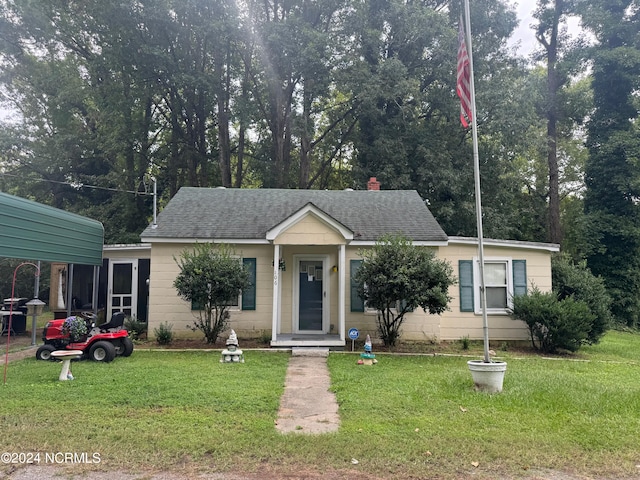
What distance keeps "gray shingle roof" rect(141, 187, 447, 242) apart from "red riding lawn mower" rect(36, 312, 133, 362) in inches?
117

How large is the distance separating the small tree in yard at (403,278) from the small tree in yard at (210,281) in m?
2.88

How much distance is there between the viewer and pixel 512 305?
11.7 metres

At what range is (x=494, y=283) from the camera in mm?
11914

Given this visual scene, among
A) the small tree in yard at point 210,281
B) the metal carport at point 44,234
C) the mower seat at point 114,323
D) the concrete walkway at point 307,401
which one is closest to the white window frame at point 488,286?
the concrete walkway at point 307,401

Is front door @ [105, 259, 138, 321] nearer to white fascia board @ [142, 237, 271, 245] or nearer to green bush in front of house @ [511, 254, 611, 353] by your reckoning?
white fascia board @ [142, 237, 271, 245]

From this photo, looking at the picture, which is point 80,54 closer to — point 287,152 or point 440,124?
point 287,152

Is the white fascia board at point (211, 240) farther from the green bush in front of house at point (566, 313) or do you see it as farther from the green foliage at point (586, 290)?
the green foliage at point (586, 290)

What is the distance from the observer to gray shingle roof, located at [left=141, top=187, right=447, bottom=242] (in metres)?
11.7

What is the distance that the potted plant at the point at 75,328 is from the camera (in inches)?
336

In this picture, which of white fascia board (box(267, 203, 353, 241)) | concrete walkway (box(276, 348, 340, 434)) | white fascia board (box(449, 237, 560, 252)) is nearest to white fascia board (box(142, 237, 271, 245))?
white fascia board (box(267, 203, 353, 241))

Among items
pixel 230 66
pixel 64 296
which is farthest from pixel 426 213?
pixel 230 66

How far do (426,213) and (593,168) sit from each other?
13.3m

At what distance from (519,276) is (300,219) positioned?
6094mm

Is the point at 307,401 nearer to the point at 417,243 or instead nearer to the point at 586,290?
the point at 417,243
